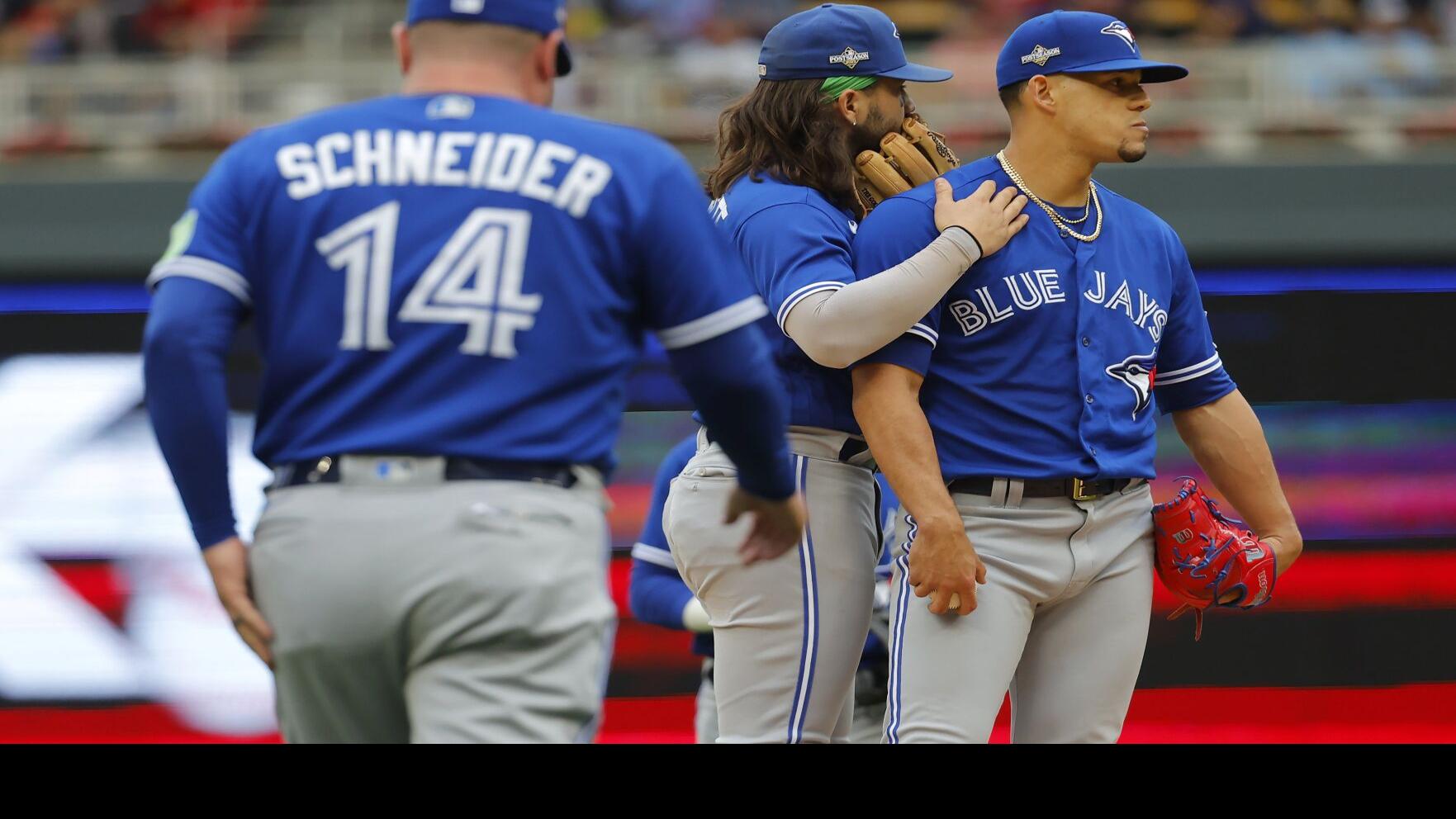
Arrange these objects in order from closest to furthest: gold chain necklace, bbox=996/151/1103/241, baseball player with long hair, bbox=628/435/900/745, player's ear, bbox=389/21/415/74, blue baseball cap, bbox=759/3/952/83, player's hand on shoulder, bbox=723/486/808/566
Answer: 1. player's ear, bbox=389/21/415/74
2. player's hand on shoulder, bbox=723/486/808/566
3. gold chain necklace, bbox=996/151/1103/241
4. blue baseball cap, bbox=759/3/952/83
5. baseball player with long hair, bbox=628/435/900/745

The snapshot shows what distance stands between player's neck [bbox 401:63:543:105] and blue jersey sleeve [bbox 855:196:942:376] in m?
1.01

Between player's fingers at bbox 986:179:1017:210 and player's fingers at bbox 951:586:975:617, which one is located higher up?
player's fingers at bbox 986:179:1017:210

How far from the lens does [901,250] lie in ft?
10.4

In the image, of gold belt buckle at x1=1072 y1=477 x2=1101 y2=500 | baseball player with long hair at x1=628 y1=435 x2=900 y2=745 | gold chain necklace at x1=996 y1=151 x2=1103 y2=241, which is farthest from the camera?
baseball player with long hair at x1=628 y1=435 x2=900 y2=745

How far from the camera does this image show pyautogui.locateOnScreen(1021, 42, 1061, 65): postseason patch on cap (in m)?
3.23

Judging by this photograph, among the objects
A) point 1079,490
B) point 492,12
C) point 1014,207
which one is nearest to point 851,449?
point 1079,490

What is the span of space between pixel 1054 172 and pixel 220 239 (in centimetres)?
163

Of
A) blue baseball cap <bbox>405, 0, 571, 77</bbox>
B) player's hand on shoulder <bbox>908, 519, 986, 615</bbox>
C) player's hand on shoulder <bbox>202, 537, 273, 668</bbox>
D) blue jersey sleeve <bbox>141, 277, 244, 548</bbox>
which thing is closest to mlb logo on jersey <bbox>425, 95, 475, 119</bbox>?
blue baseball cap <bbox>405, 0, 571, 77</bbox>

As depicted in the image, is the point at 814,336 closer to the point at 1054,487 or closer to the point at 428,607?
the point at 1054,487

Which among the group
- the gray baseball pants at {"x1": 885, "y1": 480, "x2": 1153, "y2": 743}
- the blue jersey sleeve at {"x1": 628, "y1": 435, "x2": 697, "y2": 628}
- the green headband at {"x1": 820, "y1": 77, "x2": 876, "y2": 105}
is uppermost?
the green headband at {"x1": 820, "y1": 77, "x2": 876, "y2": 105}

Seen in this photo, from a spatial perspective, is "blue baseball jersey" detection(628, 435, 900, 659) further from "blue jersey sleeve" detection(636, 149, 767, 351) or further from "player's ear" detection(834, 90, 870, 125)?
"blue jersey sleeve" detection(636, 149, 767, 351)

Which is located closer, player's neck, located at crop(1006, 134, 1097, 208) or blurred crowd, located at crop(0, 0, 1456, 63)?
player's neck, located at crop(1006, 134, 1097, 208)
